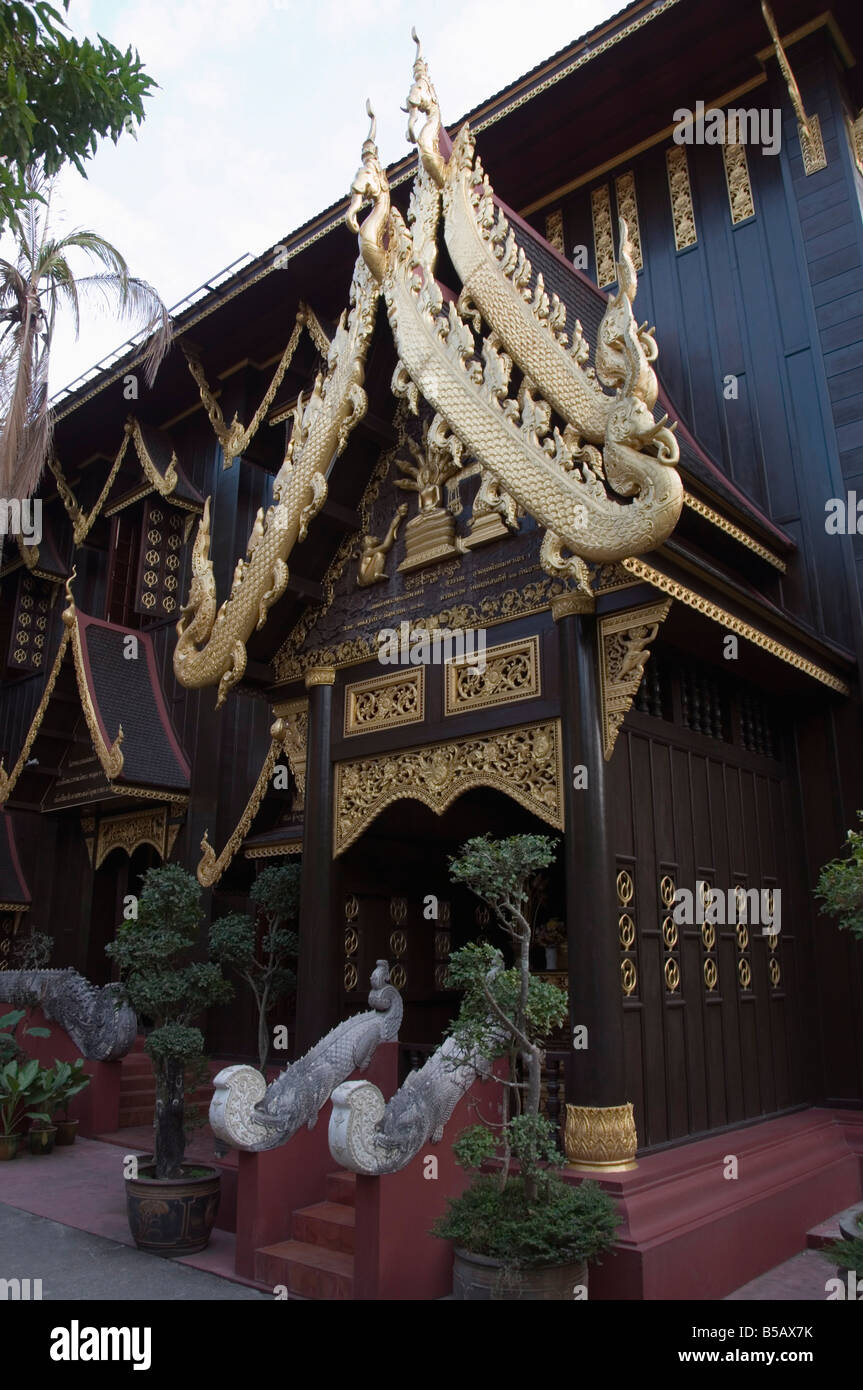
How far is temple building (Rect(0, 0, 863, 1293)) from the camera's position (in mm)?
5227

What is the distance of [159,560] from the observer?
1279 cm

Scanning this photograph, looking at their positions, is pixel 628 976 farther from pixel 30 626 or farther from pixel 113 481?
pixel 30 626

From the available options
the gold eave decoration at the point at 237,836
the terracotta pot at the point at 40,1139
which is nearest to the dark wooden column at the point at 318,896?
the gold eave decoration at the point at 237,836

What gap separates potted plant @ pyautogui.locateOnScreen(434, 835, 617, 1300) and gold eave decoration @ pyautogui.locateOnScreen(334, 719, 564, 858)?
85 centimetres

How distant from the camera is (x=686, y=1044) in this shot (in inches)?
217

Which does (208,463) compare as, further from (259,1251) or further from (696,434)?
(259,1251)

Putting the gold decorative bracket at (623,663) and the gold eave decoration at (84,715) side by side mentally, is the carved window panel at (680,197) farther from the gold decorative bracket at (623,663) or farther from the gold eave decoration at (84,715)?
the gold eave decoration at (84,715)

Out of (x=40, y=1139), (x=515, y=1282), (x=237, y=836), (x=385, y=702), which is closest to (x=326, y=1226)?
(x=515, y=1282)

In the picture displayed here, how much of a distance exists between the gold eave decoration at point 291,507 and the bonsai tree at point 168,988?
1.48 m

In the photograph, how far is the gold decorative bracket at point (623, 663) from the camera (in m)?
5.18

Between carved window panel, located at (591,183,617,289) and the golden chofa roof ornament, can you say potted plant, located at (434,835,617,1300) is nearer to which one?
the golden chofa roof ornament

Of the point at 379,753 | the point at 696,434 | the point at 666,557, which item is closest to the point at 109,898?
the point at 379,753

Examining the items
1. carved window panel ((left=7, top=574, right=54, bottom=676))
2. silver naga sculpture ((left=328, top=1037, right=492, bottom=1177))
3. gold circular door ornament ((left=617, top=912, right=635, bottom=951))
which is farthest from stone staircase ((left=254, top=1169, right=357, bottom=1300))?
carved window panel ((left=7, top=574, right=54, bottom=676))

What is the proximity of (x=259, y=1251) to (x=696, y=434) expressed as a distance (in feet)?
22.4
